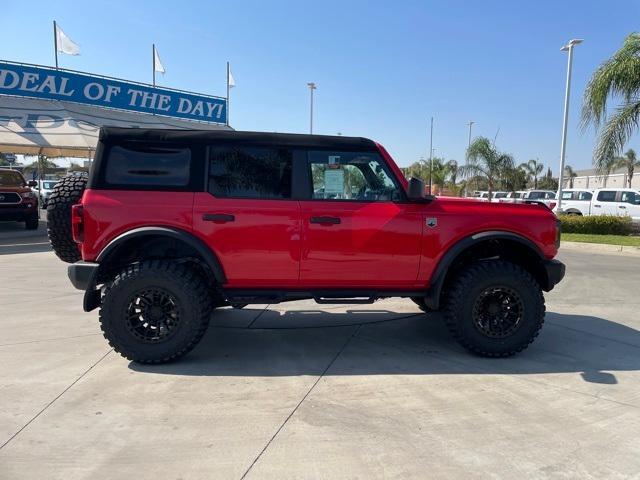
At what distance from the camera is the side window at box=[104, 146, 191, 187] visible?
399 cm

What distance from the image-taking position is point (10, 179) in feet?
46.2

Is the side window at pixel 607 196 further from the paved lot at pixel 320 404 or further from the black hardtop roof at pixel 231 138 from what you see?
the black hardtop roof at pixel 231 138

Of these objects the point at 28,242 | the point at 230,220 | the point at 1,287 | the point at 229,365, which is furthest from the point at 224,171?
the point at 28,242

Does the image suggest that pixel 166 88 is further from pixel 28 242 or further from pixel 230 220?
pixel 230 220

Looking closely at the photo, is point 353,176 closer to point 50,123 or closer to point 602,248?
point 602,248

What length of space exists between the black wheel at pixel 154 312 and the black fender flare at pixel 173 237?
8.3 inches

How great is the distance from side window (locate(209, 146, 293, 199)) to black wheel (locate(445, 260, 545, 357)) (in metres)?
1.82

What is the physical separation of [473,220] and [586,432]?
188cm

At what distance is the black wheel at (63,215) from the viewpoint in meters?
4.27

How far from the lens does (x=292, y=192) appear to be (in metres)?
4.13

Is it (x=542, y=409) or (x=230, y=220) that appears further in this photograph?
(x=230, y=220)

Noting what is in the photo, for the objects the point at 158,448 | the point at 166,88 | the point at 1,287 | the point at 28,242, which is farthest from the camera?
the point at 166,88

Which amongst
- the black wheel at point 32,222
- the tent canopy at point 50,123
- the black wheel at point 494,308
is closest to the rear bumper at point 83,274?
the black wheel at point 494,308

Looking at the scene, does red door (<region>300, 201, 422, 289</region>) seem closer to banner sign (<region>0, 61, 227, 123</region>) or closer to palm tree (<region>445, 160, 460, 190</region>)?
banner sign (<region>0, 61, 227, 123</region>)
